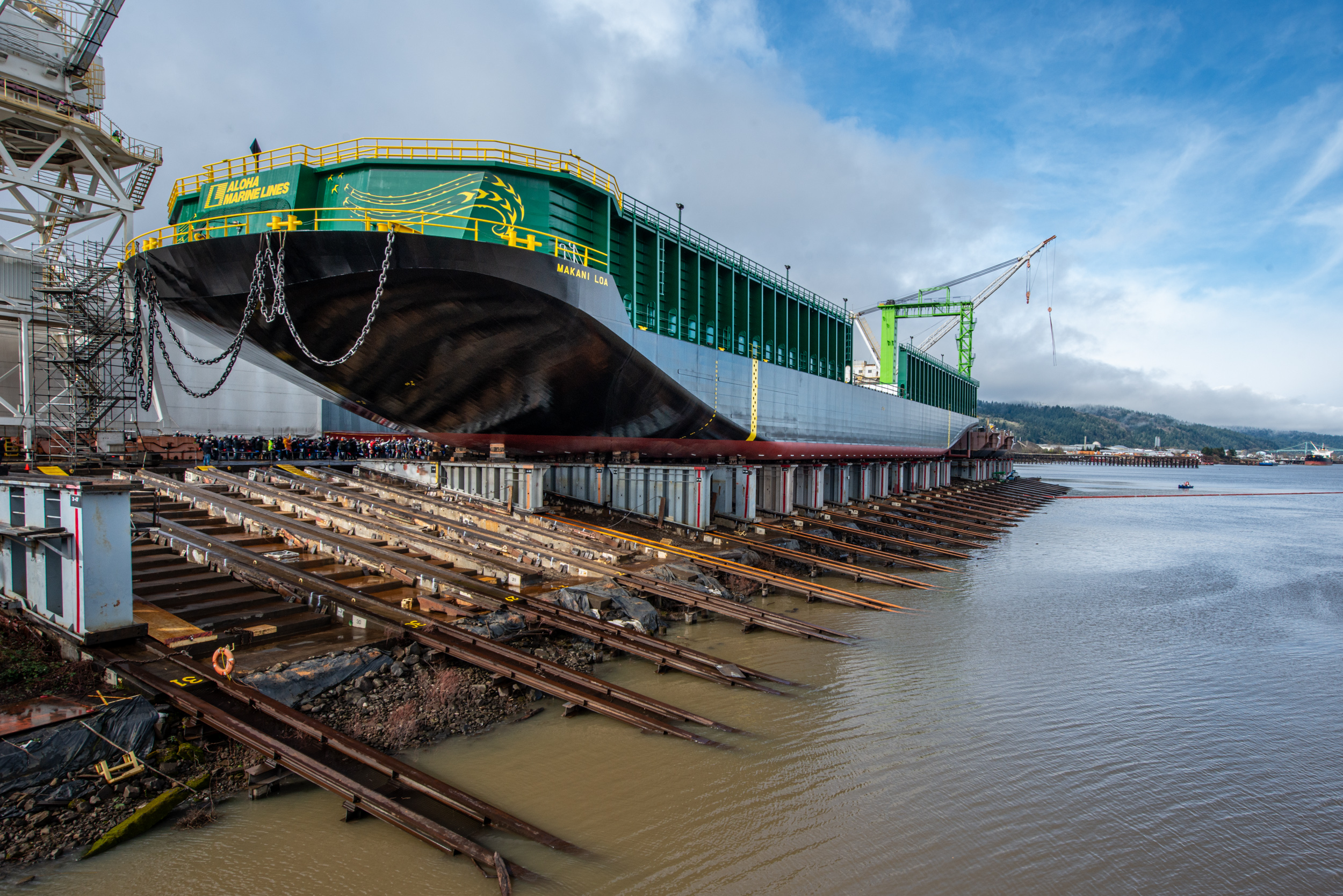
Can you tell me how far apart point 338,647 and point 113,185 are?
22938 mm

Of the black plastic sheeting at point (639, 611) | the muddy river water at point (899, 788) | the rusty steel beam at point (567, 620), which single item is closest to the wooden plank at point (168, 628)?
the muddy river water at point (899, 788)

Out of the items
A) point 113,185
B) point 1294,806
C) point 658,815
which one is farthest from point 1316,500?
point 113,185

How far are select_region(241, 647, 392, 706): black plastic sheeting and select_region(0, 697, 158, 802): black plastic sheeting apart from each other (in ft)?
3.47

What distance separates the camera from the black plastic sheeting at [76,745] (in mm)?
5027

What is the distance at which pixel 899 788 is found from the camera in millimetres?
7012

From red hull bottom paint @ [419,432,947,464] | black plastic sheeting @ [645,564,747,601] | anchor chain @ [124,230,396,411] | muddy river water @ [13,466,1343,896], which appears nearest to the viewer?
muddy river water @ [13,466,1343,896]

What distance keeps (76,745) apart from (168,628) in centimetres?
256

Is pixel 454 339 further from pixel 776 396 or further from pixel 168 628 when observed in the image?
pixel 776 396

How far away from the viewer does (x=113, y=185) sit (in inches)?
874

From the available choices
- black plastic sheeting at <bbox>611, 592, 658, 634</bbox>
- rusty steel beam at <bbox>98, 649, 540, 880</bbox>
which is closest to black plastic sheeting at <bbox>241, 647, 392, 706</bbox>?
rusty steel beam at <bbox>98, 649, 540, 880</bbox>

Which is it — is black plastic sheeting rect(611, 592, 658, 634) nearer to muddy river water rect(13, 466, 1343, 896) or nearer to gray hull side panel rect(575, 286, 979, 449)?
muddy river water rect(13, 466, 1343, 896)

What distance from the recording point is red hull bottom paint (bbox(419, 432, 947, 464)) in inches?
798

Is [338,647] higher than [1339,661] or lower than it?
higher

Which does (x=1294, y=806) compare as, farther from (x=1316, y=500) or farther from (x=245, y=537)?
(x=1316, y=500)
